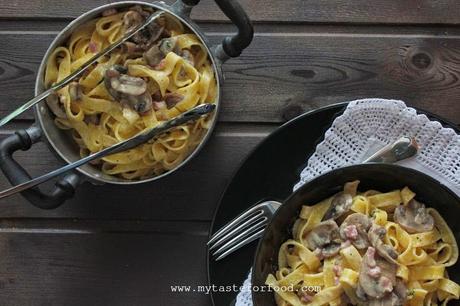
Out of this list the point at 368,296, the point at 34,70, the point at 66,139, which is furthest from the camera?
the point at 34,70

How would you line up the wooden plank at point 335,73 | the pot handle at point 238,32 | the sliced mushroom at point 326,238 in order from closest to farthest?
the pot handle at point 238,32 < the sliced mushroom at point 326,238 < the wooden plank at point 335,73

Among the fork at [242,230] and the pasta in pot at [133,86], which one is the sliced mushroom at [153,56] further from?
the fork at [242,230]

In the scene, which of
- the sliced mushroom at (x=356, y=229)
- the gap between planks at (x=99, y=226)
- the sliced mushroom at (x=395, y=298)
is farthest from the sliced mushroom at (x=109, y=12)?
the sliced mushroom at (x=395, y=298)

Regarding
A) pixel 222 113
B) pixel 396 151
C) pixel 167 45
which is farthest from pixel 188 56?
pixel 396 151

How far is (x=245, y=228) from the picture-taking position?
108 centimetres

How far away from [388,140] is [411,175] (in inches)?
3.4

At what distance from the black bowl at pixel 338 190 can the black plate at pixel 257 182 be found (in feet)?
0.22

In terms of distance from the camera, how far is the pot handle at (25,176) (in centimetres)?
97

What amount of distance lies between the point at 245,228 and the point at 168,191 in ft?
0.59

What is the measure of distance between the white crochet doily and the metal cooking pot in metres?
0.18

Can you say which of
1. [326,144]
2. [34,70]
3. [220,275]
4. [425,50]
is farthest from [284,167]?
[34,70]

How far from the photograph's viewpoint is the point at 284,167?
1099mm

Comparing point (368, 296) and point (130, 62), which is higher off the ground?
point (130, 62)

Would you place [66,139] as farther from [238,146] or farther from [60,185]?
[238,146]
